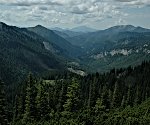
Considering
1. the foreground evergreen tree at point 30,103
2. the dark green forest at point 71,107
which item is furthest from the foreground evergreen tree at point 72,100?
the foreground evergreen tree at point 30,103

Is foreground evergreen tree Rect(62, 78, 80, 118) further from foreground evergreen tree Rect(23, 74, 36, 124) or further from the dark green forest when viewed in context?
foreground evergreen tree Rect(23, 74, 36, 124)

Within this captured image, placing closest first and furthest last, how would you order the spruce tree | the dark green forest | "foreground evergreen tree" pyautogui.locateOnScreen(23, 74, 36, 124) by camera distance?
the dark green forest, "foreground evergreen tree" pyautogui.locateOnScreen(23, 74, 36, 124), the spruce tree

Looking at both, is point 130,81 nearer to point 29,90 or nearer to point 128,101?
point 128,101

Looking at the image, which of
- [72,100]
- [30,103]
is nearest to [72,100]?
[72,100]

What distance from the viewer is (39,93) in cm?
10906

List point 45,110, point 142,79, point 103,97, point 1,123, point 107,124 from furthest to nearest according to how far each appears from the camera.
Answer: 1. point 142,79
2. point 103,97
3. point 45,110
4. point 1,123
5. point 107,124

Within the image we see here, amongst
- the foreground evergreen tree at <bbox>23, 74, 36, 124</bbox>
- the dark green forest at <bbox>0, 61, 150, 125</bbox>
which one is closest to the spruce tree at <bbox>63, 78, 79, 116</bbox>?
the dark green forest at <bbox>0, 61, 150, 125</bbox>

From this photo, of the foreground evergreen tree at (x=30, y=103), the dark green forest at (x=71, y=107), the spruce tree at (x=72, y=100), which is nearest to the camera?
the dark green forest at (x=71, y=107)

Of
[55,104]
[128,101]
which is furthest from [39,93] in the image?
[128,101]

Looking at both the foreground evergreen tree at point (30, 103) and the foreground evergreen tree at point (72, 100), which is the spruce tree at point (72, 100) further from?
the foreground evergreen tree at point (30, 103)

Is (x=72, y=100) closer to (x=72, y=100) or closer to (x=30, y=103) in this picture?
(x=72, y=100)

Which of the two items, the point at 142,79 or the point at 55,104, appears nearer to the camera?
the point at 55,104

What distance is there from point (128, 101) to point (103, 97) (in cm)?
1138

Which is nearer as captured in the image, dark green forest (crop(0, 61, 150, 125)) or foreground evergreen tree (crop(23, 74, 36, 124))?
dark green forest (crop(0, 61, 150, 125))
